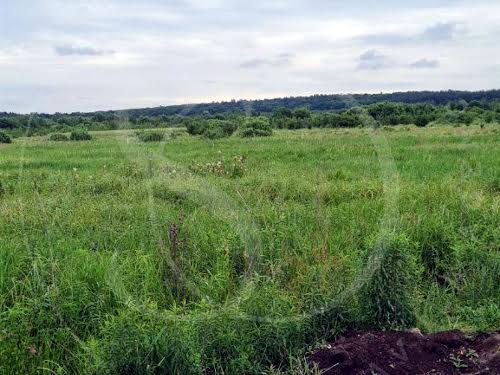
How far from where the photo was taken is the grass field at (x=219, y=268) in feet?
11.1

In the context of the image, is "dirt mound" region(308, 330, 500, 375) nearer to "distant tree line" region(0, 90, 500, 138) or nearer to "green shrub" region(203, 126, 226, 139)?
"distant tree line" region(0, 90, 500, 138)

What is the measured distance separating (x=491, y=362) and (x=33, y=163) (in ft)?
36.6

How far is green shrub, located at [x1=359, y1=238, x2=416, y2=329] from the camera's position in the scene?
12.7 feet

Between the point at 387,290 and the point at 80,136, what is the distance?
22582 mm

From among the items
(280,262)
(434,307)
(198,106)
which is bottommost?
(434,307)

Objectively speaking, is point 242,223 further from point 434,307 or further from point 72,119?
point 72,119

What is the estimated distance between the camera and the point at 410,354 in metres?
3.27

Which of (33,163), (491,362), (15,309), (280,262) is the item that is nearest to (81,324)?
(15,309)

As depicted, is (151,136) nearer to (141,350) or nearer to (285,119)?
(285,119)

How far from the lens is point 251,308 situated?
3.66m

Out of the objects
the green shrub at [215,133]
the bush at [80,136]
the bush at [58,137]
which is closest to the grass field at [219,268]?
the green shrub at [215,133]

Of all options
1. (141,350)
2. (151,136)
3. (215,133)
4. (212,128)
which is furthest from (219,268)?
(212,128)

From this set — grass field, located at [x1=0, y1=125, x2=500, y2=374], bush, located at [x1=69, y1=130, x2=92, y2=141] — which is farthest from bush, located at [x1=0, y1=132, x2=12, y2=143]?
grass field, located at [x1=0, y1=125, x2=500, y2=374]

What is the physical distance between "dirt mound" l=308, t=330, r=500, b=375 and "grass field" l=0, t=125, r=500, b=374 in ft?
0.91
